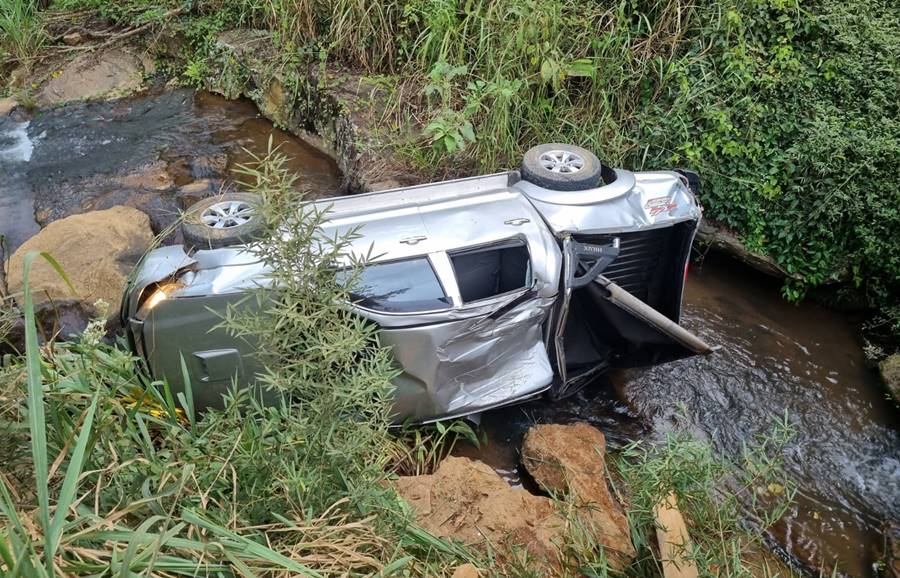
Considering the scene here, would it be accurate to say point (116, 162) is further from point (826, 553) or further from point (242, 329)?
point (826, 553)

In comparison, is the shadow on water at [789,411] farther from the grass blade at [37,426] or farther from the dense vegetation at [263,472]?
the grass blade at [37,426]

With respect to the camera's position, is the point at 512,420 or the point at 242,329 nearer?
the point at 242,329

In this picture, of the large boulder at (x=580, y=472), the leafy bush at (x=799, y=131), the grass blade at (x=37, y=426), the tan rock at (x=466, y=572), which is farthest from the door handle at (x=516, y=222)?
the grass blade at (x=37, y=426)

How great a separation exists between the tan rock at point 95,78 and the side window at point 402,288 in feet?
20.4

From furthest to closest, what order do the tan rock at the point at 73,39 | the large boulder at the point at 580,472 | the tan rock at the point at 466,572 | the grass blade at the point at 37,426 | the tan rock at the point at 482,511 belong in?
the tan rock at the point at 73,39
the large boulder at the point at 580,472
the tan rock at the point at 482,511
the tan rock at the point at 466,572
the grass blade at the point at 37,426

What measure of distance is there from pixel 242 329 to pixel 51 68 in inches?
305

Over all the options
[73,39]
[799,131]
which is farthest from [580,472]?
[73,39]

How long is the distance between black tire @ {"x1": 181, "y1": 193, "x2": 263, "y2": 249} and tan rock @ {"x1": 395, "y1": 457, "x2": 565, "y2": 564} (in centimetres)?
173

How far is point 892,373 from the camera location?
16.6ft

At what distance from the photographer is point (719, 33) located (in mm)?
6203

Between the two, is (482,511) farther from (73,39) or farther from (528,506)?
(73,39)

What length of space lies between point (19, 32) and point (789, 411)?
951 centimetres

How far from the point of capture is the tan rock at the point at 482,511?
3416mm

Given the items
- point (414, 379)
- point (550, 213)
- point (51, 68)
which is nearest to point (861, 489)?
point (550, 213)
